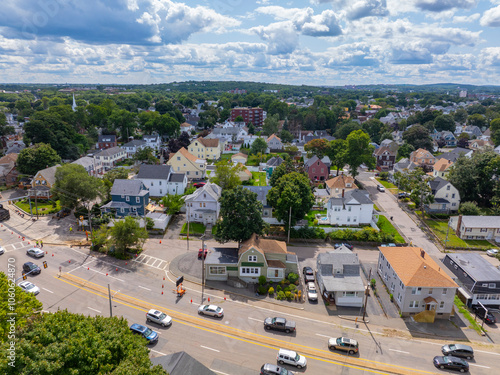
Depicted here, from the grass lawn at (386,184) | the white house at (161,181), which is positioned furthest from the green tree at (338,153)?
the white house at (161,181)

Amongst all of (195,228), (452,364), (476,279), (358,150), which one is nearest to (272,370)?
(452,364)

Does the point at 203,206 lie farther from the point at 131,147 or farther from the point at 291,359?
the point at 131,147

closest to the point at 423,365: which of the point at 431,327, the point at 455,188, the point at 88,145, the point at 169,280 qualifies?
the point at 431,327

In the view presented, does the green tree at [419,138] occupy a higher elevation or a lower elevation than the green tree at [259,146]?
higher

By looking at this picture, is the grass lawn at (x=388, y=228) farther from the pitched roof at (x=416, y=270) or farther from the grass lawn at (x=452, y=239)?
the pitched roof at (x=416, y=270)

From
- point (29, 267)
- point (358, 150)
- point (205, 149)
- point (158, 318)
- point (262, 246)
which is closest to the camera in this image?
point (158, 318)

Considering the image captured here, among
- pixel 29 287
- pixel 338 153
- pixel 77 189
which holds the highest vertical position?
pixel 338 153

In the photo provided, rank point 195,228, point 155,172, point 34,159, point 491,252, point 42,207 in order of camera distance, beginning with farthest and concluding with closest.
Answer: point 34,159 < point 155,172 < point 42,207 < point 195,228 < point 491,252
